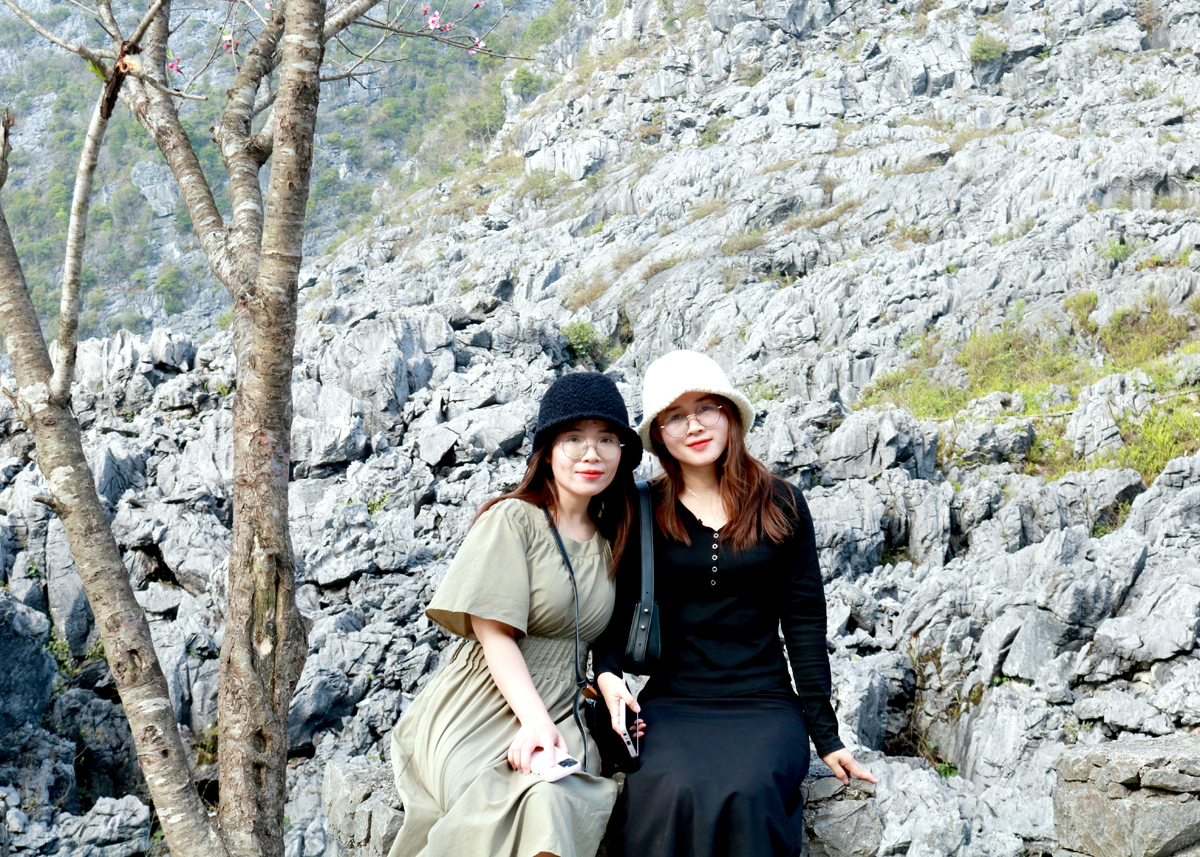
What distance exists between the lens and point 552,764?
2.08m

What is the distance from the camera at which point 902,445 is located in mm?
8750

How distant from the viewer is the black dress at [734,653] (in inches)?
90.6

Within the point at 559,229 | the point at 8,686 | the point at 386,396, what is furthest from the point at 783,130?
the point at 8,686

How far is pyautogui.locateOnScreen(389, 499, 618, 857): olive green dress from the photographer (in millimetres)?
1970

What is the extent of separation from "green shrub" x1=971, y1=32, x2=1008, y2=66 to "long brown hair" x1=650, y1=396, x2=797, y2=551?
2853cm

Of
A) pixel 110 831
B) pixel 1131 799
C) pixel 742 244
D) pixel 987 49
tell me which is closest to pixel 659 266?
pixel 742 244

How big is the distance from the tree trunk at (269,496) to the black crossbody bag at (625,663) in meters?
0.86

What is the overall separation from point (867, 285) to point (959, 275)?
1.62 m

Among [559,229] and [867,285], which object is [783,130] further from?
[867,285]

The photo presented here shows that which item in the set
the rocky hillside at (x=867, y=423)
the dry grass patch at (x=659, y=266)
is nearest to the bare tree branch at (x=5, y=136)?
the rocky hillside at (x=867, y=423)

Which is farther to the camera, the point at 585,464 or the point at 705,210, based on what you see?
the point at 705,210

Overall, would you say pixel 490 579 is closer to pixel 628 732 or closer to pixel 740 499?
pixel 628 732

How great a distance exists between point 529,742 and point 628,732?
339mm

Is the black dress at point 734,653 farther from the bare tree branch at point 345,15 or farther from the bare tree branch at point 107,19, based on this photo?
the bare tree branch at point 107,19
